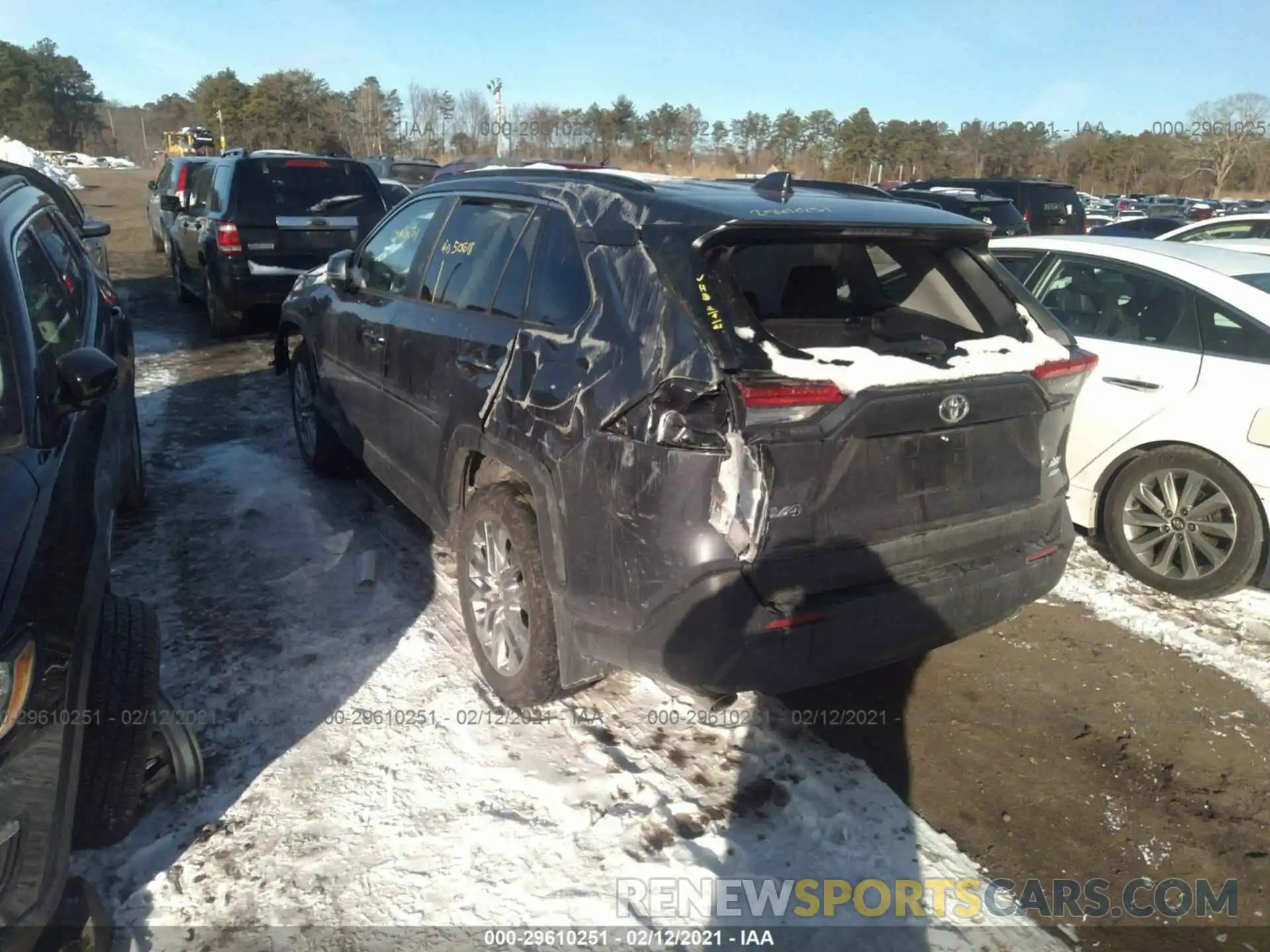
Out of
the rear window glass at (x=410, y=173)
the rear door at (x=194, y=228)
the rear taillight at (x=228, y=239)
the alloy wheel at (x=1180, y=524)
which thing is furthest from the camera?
the rear window glass at (x=410, y=173)


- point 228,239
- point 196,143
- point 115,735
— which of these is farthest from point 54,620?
point 196,143

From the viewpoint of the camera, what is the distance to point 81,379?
292 centimetres

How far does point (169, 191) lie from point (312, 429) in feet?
35.4

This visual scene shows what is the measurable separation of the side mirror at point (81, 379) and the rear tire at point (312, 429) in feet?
7.52

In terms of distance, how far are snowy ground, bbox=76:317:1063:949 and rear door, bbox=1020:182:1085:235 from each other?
14809 mm

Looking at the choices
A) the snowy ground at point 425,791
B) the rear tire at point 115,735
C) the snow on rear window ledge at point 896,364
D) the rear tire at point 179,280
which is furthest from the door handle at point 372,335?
the rear tire at point 179,280

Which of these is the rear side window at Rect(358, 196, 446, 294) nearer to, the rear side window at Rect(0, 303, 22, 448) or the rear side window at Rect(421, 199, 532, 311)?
the rear side window at Rect(421, 199, 532, 311)

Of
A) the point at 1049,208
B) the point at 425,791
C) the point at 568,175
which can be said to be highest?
the point at 1049,208

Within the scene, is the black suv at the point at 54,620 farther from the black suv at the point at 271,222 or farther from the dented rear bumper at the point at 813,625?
the black suv at the point at 271,222

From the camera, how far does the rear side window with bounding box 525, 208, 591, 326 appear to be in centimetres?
304

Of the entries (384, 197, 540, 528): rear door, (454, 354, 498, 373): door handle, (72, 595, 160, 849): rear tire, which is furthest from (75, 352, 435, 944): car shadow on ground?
(454, 354, 498, 373): door handle

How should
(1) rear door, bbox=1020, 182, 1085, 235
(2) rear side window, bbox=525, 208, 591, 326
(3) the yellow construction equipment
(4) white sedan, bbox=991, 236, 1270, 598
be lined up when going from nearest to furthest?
(2) rear side window, bbox=525, 208, 591, 326, (4) white sedan, bbox=991, 236, 1270, 598, (1) rear door, bbox=1020, 182, 1085, 235, (3) the yellow construction equipment

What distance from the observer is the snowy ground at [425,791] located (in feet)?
8.52

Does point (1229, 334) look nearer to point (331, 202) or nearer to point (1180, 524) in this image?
point (1180, 524)
